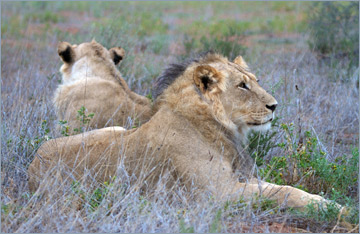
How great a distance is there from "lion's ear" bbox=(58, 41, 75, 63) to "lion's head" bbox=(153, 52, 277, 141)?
2.81m

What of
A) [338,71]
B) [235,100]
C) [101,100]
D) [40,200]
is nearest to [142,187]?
[40,200]

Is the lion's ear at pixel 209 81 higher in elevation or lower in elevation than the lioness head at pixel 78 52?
higher

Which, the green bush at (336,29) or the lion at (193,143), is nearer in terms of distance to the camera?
the lion at (193,143)

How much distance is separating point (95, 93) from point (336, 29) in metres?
6.43

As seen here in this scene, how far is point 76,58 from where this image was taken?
7070 mm

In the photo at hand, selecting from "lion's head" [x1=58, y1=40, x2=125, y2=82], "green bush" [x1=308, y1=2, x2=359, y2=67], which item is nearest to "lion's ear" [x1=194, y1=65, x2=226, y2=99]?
"lion's head" [x1=58, y1=40, x2=125, y2=82]

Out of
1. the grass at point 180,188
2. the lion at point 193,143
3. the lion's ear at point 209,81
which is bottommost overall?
the grass at point 180,188

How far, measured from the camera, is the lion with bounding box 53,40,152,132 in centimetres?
603

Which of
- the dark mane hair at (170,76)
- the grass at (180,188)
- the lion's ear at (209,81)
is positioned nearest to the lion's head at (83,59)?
the grass at (180,188)

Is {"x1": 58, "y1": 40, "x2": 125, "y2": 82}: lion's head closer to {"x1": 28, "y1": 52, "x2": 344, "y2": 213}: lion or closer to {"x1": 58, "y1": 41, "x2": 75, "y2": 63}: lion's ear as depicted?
{"x1": 58, "y1": 41, "x2": 75, "y2": 63}: lion's ear

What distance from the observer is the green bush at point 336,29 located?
10431mm

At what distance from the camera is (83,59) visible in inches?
275

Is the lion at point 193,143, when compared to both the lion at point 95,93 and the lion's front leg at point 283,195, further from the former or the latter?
the lion at point 95,93

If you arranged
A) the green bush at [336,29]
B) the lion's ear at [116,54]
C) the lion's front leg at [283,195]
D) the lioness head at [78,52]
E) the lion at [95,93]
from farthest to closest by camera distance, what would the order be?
the green bush at [336,29] → the lion's ear at [116,54] → the lioness head at [78,52] → the lion at [95,93] → the lion's front leg at [283,195]
